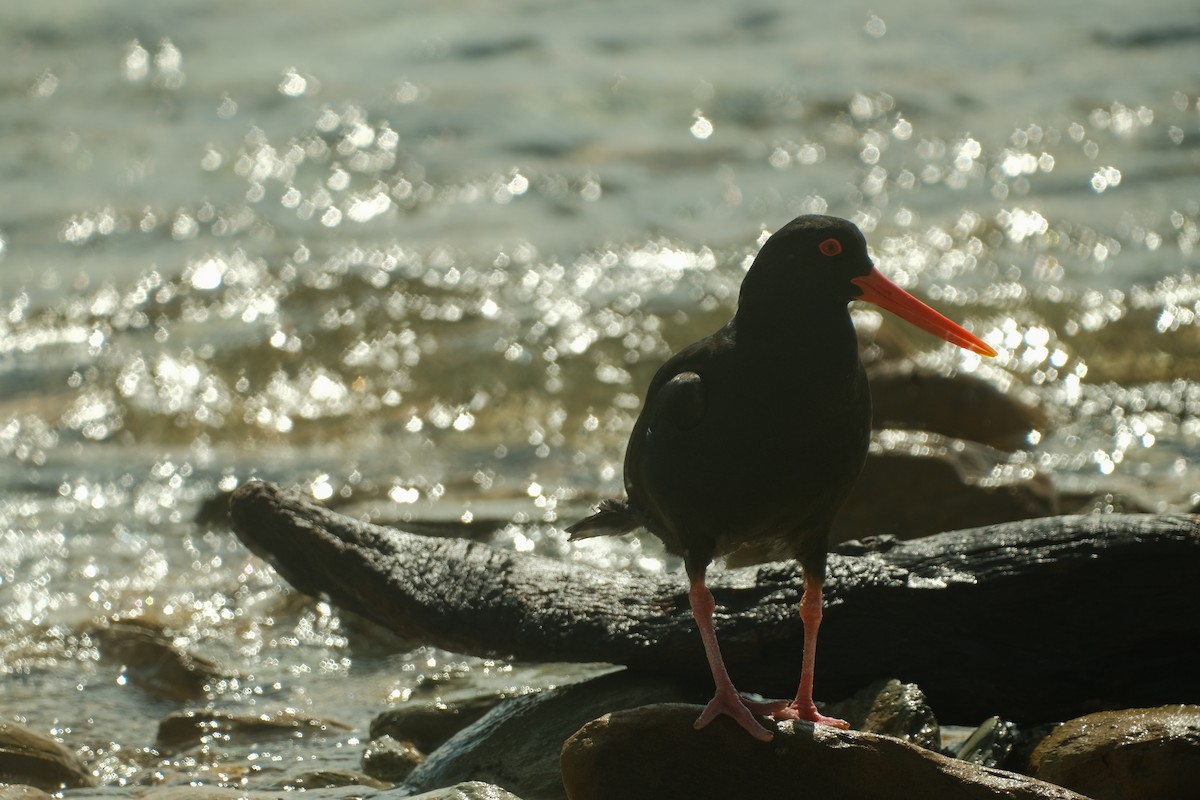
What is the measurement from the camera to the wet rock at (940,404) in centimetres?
813

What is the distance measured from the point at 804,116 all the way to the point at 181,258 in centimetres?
681

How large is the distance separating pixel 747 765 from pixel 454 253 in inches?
398

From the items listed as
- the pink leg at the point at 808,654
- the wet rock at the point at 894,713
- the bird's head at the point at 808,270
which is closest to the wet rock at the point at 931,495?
the wet rock at the point at 894,713

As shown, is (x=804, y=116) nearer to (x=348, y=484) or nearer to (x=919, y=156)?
(x=919, y=156)

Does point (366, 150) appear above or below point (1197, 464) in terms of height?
above

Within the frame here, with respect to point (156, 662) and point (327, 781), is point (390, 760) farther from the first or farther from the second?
point (156, 662)

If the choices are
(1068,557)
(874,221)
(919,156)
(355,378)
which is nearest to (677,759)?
(1068,557)

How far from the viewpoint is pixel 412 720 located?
16.1 ft

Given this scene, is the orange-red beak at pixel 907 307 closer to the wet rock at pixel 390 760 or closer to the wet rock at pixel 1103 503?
the wet rock at pixel 390 760

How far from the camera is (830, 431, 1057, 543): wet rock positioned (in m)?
6.35

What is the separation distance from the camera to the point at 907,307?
3996 millimetres

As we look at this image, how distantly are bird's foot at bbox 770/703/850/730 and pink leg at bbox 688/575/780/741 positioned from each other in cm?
3

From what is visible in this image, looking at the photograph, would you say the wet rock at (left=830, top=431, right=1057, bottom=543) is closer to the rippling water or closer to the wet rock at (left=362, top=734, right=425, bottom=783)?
the rippling water

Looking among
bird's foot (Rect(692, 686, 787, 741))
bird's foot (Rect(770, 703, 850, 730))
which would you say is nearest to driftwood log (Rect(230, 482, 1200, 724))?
bird's foot (Rect(770, 703, 850, 730))
